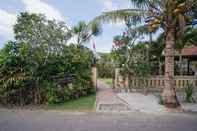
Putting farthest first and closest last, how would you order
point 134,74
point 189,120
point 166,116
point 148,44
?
1. point 148,44
2. point 134,74
3. point 166,116
4. point 189,120

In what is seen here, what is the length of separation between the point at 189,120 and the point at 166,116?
2.83ft

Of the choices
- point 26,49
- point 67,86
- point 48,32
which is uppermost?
point 48,32

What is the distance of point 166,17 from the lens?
38.2ft

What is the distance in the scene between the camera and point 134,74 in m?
16.5

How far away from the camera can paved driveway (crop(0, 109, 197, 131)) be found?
7656 millimetres

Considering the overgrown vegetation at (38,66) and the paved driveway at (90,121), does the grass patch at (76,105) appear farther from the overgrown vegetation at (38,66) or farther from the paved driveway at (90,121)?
the paved driveway at (90,121)

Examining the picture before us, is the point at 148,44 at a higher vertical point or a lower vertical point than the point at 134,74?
higher

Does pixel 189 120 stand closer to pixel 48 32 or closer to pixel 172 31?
pixel 172 31

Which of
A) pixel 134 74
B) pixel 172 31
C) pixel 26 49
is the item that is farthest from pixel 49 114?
pixel 134 74

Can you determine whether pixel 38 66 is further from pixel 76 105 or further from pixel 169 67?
pixel 169 67

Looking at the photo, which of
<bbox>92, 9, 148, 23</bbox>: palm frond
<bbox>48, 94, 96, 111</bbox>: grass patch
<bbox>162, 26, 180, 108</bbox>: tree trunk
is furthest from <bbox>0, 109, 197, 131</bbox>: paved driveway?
<bbox>92, 9, 148, 23</bbox>: palm frond

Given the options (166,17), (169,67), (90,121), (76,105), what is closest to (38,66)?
(76,105)

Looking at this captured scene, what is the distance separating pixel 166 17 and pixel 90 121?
567 centimetres

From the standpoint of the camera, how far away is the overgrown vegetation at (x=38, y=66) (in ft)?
38.1
